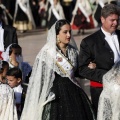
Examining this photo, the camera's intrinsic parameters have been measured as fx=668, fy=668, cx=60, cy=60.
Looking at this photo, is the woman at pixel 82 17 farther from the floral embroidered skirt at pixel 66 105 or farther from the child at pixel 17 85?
A: the floral embroidered skirt at pixel 66 105

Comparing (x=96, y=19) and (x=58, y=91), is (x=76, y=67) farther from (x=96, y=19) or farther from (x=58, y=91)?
(x=96, y=19)

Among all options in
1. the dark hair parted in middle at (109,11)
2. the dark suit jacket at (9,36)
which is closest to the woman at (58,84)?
the dark hair parted in middle at (109,11)

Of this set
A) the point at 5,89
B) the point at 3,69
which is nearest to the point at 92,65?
the point at 5,89

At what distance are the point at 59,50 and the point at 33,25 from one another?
615 inches

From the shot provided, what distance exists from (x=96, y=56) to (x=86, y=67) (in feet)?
0.46

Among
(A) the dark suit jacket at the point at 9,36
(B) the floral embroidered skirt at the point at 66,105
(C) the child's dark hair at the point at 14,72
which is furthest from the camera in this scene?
(A) the dark suit jacket at the point at 9,36

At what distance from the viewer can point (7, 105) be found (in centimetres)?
668

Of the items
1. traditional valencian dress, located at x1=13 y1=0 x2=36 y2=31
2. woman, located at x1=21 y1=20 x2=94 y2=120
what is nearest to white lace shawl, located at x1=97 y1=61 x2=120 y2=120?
woman, located at x1=21 y1=20 x2=94 y2=120

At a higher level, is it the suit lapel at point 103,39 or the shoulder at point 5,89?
the suit lapel at point 103,39

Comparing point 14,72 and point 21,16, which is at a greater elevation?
point 14,72

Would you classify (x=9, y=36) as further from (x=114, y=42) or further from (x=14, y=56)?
(x=114, y=42)

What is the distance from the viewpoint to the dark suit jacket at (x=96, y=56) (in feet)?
20.3

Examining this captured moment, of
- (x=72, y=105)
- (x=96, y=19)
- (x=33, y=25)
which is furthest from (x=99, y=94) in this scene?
(x=33, y=25)

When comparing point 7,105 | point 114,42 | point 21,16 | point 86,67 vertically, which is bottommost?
point 21,16
